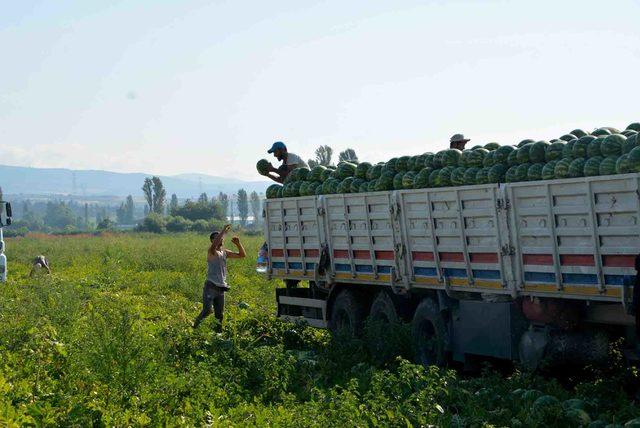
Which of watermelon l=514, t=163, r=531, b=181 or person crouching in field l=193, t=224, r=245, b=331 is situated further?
person crouching in field l=193, t=224, r=245, b=331

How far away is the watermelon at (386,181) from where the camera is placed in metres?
16.3

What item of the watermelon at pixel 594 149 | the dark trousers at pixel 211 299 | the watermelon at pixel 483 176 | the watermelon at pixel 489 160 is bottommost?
the dark trousers at pixel 211 299

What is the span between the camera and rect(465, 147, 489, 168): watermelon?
14.5m

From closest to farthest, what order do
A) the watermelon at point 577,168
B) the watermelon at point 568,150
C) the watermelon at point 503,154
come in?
the watermelon at point 577,168 → the watermelon at point 568,150 → the watermelon at point 503,154

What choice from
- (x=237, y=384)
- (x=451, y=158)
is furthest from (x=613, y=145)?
(x=237, y=384)

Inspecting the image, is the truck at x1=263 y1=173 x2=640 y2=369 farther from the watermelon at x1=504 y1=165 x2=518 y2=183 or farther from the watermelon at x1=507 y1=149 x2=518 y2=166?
the watermelon at x1=507 y1=149 x2=518 y2=166

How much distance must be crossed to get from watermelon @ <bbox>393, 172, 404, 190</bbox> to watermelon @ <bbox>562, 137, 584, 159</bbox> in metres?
3.42

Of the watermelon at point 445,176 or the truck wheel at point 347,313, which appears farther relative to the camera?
the truck wheel at point 347,313

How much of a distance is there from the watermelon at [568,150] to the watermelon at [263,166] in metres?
8.56

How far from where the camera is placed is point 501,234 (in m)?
13.6

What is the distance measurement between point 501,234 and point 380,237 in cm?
314

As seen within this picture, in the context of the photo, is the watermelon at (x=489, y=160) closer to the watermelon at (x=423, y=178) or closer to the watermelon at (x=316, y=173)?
the watermelon at (x=423, y=178)

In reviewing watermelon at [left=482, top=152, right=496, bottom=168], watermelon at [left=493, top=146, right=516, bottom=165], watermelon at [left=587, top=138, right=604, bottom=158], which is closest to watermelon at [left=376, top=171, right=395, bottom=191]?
watermelon at [left=482, top=152, right=496, bottom=168]

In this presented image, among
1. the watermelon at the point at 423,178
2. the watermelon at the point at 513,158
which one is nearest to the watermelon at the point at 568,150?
the watermelon at the point at 513,158
